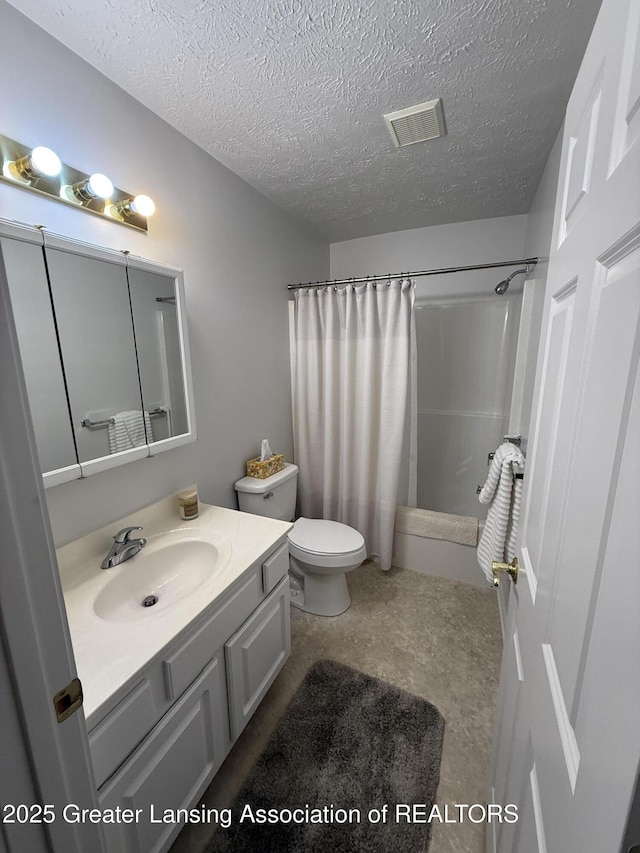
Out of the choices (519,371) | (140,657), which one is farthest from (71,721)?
(519,371)

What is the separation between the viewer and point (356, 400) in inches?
88.3

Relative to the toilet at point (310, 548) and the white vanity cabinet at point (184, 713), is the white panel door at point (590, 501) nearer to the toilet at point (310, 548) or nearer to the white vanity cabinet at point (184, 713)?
the white vanity cabinet at point (184, 713)

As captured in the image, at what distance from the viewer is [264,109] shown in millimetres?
1246

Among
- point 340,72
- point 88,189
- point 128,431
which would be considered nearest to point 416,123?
point 340,72

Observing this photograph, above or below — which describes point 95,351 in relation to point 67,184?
below

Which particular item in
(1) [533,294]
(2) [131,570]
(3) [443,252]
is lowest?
(2) [131,570]

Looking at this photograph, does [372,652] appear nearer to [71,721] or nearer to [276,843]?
[276,843]

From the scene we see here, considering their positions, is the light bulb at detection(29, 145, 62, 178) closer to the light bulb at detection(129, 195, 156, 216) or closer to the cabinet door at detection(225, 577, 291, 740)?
the light bulb at detection(129, 195, 156, 216)

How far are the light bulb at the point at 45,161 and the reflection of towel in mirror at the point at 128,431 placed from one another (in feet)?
2.37

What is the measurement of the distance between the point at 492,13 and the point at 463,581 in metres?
2.55

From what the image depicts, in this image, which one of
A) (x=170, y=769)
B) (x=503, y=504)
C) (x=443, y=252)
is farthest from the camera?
(x=443, y=252)

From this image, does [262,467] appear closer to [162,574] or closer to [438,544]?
[162,574]

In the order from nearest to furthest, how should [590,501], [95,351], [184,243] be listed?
1. [590,501]
2. [95,351]
3. [184,243]

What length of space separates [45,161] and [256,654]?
1.71 metres
